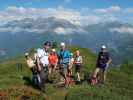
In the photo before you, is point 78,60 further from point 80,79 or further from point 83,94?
point 83,94

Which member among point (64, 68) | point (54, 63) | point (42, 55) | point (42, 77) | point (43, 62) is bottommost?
point (42, 77)

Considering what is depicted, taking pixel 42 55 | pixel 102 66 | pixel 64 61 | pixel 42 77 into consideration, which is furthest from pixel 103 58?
pixel 42 77

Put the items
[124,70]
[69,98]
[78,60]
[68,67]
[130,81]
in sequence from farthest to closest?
[124,70] → [130,81] → [78,60] → [68,67] → [69,98]

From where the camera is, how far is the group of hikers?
30.7 meters

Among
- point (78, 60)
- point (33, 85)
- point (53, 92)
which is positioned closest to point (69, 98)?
point (53, 92)

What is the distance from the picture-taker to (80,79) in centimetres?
3669

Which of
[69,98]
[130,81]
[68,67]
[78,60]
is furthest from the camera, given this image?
[130,81]

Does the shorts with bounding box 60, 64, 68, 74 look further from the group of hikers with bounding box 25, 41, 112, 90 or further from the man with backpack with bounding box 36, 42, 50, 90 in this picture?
the man with backpack with bounding box 36, 42, 50, 90

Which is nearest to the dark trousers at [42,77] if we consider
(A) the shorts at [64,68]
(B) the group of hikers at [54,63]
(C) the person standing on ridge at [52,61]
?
(B) the group of hikers at [54,63]

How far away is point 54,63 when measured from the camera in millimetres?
34094

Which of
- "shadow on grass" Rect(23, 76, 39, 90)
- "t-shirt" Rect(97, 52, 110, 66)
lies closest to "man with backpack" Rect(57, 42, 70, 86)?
"shadow on grass" Rect(23, 76, 39, 90)

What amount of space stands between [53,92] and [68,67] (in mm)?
2861

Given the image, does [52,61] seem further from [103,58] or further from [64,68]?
[103,58]

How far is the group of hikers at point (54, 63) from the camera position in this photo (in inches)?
1211
